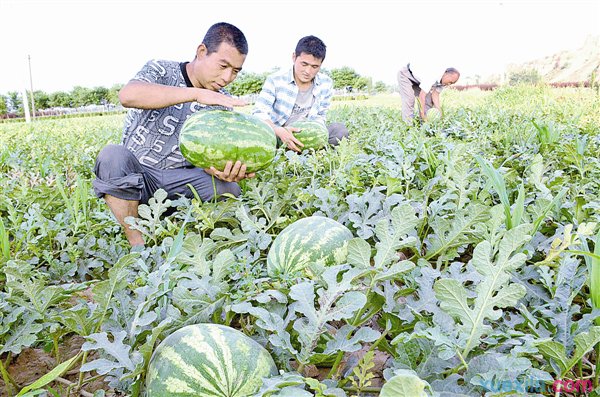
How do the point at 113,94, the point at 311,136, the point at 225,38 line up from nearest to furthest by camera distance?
the point at 225,38 < the point at 311,136 < the point at 113,94

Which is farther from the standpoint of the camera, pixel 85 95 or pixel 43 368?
pixel 85 95

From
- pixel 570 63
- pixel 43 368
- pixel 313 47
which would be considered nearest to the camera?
→ pixel 43 368

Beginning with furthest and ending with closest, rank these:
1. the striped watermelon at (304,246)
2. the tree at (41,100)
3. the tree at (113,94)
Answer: the tree at (41,100)
the tree at (113,94)
the striped watermelon at (304,246)

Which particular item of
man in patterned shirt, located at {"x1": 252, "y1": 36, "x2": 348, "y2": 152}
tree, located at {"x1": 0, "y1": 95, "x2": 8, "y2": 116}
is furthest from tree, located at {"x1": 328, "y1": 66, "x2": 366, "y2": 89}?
man in patterned shirt, located at {"x1": 252, "y1": 36, "x2": 348, "y2": 152}

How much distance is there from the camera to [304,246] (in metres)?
1.71

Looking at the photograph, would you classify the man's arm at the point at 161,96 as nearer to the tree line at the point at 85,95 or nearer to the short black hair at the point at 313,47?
the short black hair at the point at 313,47

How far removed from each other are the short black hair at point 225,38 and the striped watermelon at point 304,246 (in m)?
1.86

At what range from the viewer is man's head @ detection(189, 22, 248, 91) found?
3.23 meters

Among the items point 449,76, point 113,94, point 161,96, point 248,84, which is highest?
point 449,76

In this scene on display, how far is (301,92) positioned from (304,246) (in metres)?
4.15

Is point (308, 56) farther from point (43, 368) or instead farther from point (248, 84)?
point (248, 84)

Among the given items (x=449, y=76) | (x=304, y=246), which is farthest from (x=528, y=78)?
(x=304, y=246)

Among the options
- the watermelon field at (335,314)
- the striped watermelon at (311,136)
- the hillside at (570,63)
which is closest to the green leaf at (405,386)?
the watermelon field at (335,314)

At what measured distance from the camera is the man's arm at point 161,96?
2.74 metres
